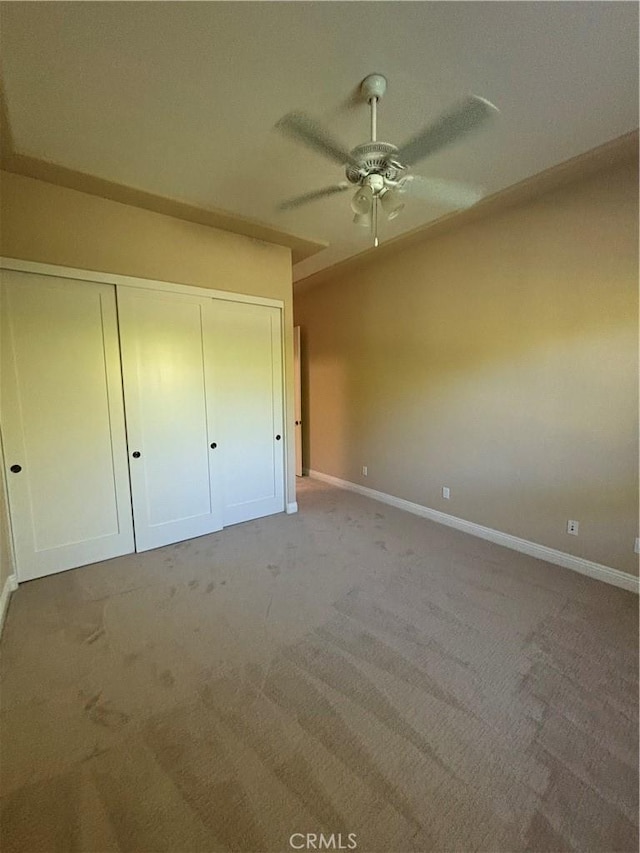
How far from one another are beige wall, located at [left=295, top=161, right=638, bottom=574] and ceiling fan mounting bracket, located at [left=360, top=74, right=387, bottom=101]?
179 centimetres

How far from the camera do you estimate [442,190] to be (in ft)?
6.19

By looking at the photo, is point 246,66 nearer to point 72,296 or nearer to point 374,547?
point 72,296

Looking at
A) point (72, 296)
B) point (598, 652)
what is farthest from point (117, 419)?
point (598, 652)

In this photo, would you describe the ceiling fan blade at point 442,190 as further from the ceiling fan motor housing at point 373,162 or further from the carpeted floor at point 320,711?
the carpeted floor at point 320,711

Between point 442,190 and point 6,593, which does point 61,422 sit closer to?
point 6,593

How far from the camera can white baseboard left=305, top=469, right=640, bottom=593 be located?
2541 millimetres

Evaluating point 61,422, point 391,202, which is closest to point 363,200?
point 391,202

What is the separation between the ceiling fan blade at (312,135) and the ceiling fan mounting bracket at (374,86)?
429 mm

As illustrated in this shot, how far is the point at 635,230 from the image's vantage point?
2363 millimetres

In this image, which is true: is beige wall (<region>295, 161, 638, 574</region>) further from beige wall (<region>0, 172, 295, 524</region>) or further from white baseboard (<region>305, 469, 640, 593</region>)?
beige wall (<region>0, 172, 295, 524</region>)

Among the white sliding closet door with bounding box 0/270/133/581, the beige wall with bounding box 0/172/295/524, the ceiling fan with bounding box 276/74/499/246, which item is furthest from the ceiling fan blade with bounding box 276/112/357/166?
the white sliding closet door with bounding box 0/270/133/581

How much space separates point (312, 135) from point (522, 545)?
330cm

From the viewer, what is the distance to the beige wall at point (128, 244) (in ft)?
8.05

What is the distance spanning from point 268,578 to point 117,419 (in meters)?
1.78
